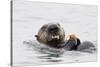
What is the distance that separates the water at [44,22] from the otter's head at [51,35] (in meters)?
0.05

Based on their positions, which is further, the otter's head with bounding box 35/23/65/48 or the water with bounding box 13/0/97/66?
the otter's head with bounding box 35/23/65/48

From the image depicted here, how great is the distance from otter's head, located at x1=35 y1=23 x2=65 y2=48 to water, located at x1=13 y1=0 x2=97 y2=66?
1.9 inches

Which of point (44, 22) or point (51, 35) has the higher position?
point (44, 22)

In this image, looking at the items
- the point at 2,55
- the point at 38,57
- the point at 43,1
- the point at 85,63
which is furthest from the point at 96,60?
the point at 2,55

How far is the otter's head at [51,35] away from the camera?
261 centimetres

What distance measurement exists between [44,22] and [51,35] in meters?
0.18

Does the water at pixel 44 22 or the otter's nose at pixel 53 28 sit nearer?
the water at pixel 44 22

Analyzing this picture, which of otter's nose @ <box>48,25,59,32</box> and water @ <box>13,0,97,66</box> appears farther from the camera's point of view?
otter's nose @ <box>48,25,59,32</box>

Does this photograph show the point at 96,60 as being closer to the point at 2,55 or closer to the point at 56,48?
the point at 56,48

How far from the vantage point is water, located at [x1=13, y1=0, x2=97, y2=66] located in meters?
2.51

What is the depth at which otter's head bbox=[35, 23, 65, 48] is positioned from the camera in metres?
2.61

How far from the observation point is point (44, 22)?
263 cm

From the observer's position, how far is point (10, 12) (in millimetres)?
2467

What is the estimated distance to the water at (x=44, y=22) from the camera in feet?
8.22
